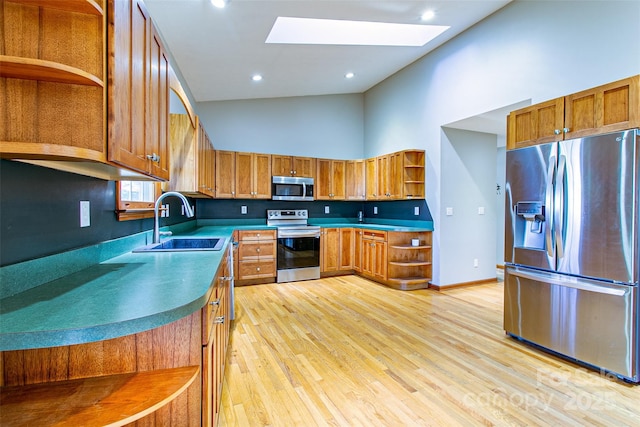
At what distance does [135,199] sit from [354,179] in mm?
3897

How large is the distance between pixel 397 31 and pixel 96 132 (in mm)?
3983

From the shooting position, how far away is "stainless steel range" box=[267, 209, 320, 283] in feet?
15.3

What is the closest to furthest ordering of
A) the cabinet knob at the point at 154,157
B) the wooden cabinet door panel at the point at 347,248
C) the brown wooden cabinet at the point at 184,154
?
1. the cabinet knob at the point at 154,157
2. the brown wooden cabinet at the point at 184,154
3. the wooden cabinet door panel at the point at 347,248

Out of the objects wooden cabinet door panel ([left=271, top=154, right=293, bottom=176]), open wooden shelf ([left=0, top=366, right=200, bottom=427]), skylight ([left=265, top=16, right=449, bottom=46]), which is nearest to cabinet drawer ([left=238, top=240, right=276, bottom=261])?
wooden cabinet door panel ([left=271, top=154, right=293, bottom=176])

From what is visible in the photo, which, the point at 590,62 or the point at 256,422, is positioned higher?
the point at 590,62

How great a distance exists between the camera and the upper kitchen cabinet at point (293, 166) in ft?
16.3

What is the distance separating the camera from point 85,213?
1.52 m

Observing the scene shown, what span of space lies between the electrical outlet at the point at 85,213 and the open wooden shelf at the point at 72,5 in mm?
902

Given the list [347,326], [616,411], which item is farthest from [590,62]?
[347,326]

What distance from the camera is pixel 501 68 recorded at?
3.36 metres

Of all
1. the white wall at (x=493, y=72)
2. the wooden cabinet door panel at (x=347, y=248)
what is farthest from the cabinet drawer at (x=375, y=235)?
the white wall at (x=493, y=72)

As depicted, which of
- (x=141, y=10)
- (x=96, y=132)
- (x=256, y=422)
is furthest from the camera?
(x=256, y=422)

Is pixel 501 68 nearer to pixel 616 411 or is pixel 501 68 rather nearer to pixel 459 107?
pixel 459 107

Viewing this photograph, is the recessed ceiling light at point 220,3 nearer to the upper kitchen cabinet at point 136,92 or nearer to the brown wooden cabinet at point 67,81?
the upper kitchen cabinet at point 136,92
